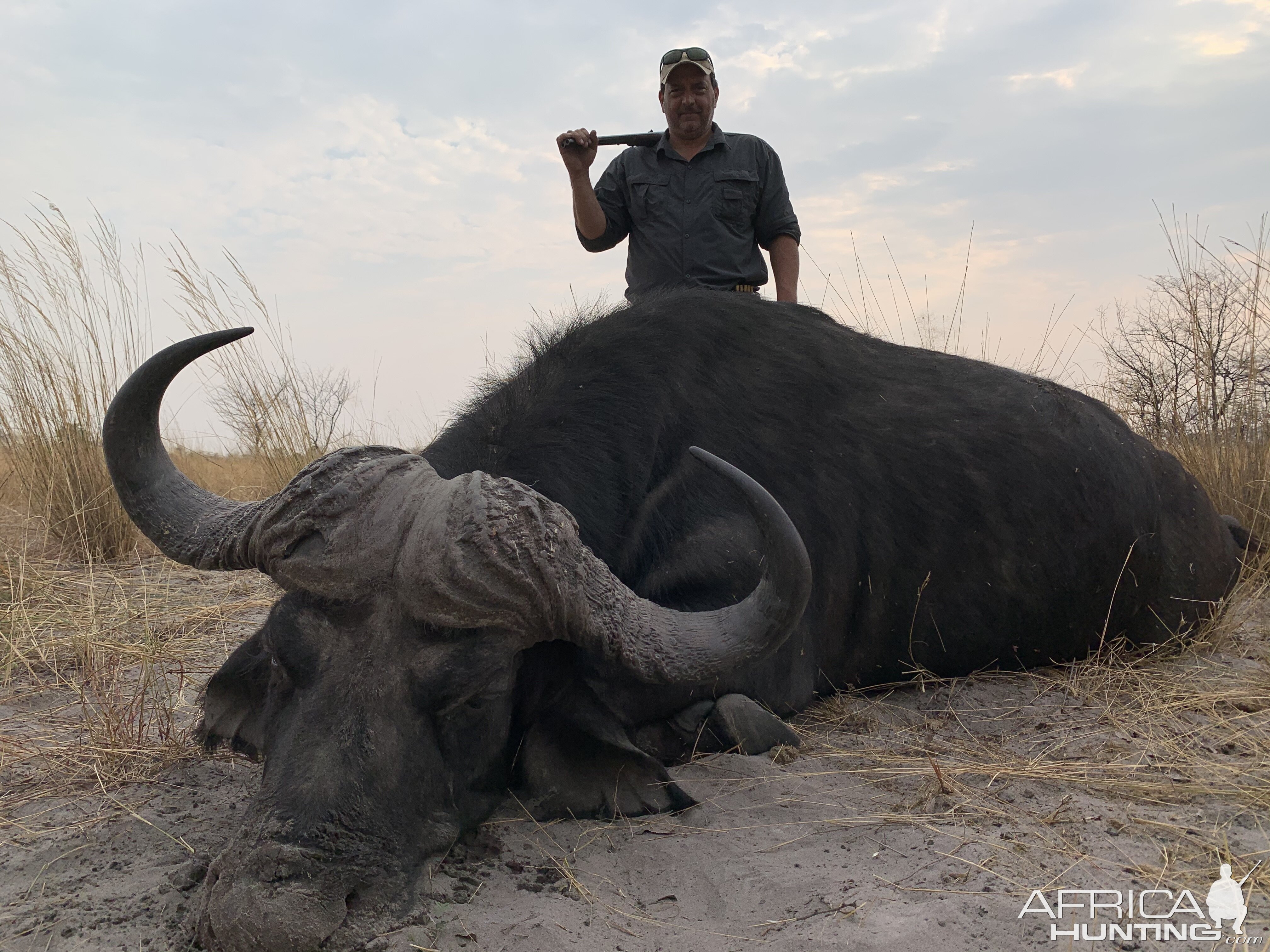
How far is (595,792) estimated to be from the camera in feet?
9.64

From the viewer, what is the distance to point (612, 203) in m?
6.82

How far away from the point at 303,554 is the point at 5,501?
6.31 metres

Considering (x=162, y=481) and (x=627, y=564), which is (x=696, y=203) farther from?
(x=162, y=481)

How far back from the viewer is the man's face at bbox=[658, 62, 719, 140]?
254 inches

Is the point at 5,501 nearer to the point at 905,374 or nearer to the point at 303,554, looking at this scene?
the point at 303,554

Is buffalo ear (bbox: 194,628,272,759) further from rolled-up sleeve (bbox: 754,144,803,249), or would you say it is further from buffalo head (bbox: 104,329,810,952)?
→ rolled-up sleeve (bbox: 754,144,803,249)

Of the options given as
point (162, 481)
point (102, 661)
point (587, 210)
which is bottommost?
point (102, 661)

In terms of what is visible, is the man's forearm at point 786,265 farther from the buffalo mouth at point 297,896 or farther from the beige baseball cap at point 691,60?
the buffalo mouth at point 297,896

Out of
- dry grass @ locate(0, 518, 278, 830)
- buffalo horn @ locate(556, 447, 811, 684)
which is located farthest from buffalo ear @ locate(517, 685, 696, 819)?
dry grass @ locate(0, 518, 278, 830)

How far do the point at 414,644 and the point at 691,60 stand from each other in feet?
16.7

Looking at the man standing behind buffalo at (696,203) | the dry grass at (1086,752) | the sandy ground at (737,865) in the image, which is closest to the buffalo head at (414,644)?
the sandy ground at (737,865)

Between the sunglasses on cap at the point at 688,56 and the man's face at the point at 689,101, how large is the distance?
0.17ft

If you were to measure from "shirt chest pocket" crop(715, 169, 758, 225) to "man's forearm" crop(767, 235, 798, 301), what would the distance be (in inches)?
14.4

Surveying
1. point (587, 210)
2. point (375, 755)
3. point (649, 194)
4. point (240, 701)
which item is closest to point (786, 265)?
point (649, 194)
